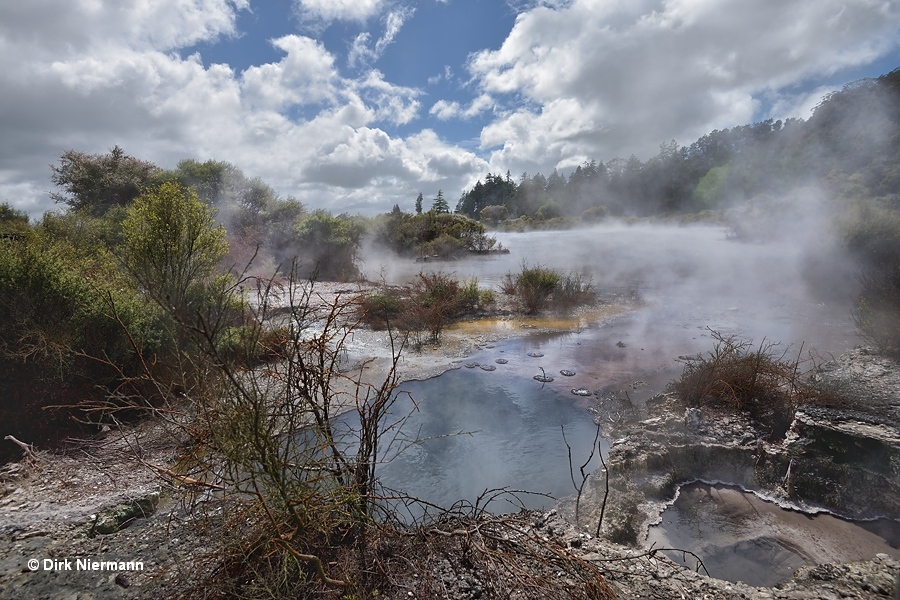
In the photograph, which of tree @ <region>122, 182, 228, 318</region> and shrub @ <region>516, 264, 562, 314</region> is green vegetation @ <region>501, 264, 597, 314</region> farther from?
tree @ <region>122, 182, 228, 318</region>

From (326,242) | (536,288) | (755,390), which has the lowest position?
(755,390)

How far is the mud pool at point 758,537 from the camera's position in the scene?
3.98 m

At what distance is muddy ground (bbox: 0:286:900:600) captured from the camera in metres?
2.91

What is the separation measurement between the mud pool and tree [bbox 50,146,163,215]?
933 inches

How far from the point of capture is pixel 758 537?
4.36 meters

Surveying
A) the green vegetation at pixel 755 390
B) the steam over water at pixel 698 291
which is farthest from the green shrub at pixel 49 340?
the steam over water at pixel 698 291

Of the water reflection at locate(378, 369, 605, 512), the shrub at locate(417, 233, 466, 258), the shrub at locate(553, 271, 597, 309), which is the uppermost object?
the shrub at locate(417, 233, 466, 258)

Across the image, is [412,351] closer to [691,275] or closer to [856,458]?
[856,458]

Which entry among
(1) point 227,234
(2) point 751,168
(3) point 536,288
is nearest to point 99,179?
(1) point 227,234

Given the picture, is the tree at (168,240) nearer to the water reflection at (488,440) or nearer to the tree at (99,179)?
the water reflection at (488,440)

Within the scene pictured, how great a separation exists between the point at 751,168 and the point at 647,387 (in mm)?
29871

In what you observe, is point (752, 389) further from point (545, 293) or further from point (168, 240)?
point (168, 240)

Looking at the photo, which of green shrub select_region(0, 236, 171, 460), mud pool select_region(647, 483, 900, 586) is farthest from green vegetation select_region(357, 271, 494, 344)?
mud pool select_region(647, 483, 900, 586)

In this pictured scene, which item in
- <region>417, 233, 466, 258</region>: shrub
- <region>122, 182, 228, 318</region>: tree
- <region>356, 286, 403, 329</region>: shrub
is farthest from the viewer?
<region>417, 233, 466, 258</region>: shrub
